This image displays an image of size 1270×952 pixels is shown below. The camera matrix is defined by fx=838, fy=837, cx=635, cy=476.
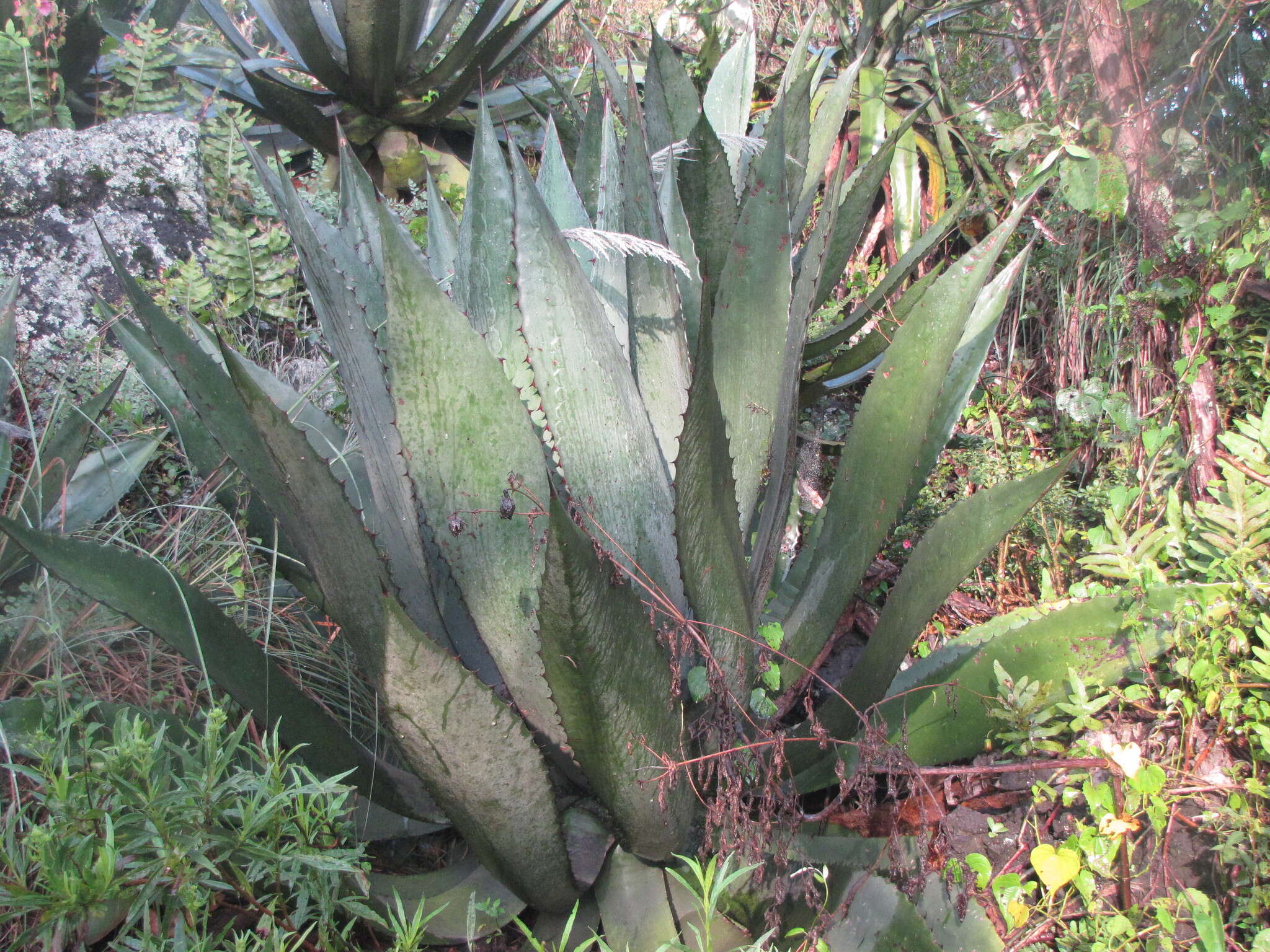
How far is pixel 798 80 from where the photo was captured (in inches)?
72.9

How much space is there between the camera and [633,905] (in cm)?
110

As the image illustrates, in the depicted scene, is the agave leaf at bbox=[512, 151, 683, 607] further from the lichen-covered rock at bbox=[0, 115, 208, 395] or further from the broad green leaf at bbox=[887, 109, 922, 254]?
the broad green leaf at bbox=[887, 109, 922, 254]

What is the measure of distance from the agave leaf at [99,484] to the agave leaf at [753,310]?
1.19m

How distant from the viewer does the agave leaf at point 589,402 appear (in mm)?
974

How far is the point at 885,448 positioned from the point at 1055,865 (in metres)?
0.68

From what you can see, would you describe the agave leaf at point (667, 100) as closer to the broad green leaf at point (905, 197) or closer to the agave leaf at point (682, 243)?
the agave leaf at point (682, 243)

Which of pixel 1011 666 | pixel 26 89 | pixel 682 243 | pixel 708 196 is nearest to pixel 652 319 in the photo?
pixel 682 243

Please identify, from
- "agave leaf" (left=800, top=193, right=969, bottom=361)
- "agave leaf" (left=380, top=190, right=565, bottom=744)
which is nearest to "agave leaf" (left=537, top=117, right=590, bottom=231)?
"agave leaf" (left=380, top=190, right=565, bottom=744)

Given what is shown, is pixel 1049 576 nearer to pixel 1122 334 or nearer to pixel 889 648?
pixel 1122 334

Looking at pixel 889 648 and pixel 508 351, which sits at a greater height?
pixel 508 351

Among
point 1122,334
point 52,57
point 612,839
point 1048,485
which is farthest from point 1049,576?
point 52,57

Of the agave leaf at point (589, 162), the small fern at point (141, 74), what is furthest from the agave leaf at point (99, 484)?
the small fern at point (141, 74)

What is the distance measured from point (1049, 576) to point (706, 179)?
1268 mm

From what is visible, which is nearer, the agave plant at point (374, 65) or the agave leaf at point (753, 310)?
the agave leaf at point (753, 310)
